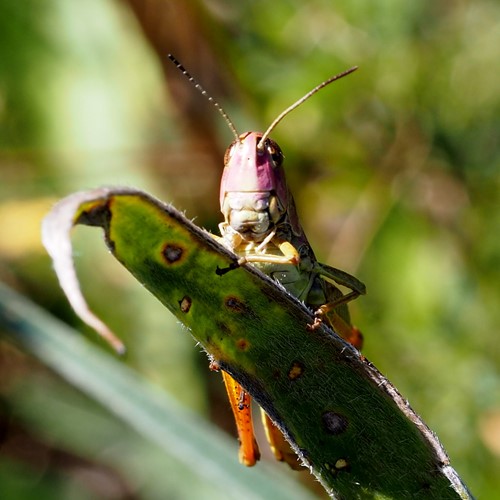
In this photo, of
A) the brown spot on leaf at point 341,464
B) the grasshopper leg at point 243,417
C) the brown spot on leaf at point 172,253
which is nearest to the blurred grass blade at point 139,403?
the grasshopper leg at point 243,417

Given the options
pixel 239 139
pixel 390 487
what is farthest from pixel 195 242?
pixel 239 139

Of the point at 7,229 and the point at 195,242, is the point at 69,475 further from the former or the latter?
the point at 195,242

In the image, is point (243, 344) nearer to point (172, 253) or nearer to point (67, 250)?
point (172, 253)

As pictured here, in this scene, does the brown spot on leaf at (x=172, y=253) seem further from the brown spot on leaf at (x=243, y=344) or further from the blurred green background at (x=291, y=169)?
the blurred green background at (x=291, y=169)

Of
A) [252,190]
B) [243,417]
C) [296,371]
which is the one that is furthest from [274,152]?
[296,371]

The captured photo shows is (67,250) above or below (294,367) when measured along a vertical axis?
below

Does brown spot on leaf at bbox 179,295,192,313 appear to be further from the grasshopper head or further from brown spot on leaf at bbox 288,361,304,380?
the grasshopper head
